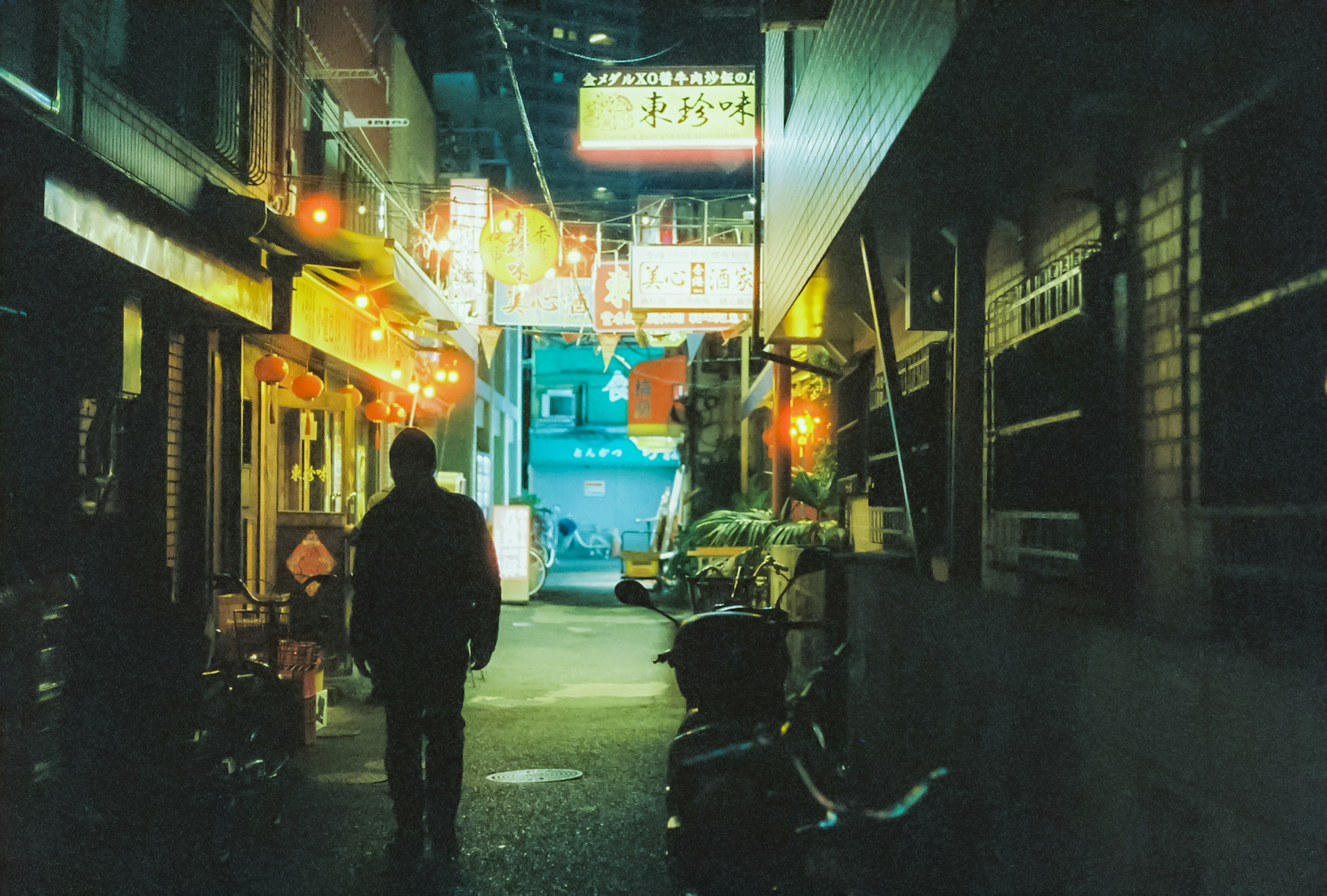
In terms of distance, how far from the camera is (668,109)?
13.9 m

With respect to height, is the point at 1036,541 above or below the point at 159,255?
below

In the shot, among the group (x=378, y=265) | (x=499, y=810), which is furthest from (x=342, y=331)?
(x=499, y=810)

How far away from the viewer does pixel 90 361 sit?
7.07 metres

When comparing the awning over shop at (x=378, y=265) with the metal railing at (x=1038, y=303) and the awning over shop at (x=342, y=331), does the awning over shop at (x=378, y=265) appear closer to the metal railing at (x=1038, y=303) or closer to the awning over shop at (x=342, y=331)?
the awning over shop at (x=342, y=331)

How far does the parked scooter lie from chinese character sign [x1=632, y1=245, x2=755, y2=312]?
33.8 feet

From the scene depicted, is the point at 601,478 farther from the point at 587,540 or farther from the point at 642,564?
the point at 642,564

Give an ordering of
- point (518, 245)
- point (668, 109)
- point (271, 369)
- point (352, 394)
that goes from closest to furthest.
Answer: point (271, 369), point (352, 394), point (518, 245), point (668, 109)

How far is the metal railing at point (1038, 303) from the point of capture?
4.46 m

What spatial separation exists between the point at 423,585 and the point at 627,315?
12.1m

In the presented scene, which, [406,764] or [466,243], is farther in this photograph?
[466,243]

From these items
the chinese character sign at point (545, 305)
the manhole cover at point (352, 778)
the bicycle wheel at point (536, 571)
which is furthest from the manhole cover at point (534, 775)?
Result: the bicycle wheel at point (536, 571)

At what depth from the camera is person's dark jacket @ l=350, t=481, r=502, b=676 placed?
16.4 feet

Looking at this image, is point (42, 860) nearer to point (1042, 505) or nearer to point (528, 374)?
point (1042, 505)

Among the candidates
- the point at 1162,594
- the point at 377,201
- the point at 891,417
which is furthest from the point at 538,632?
Result: the point at 1162,594
